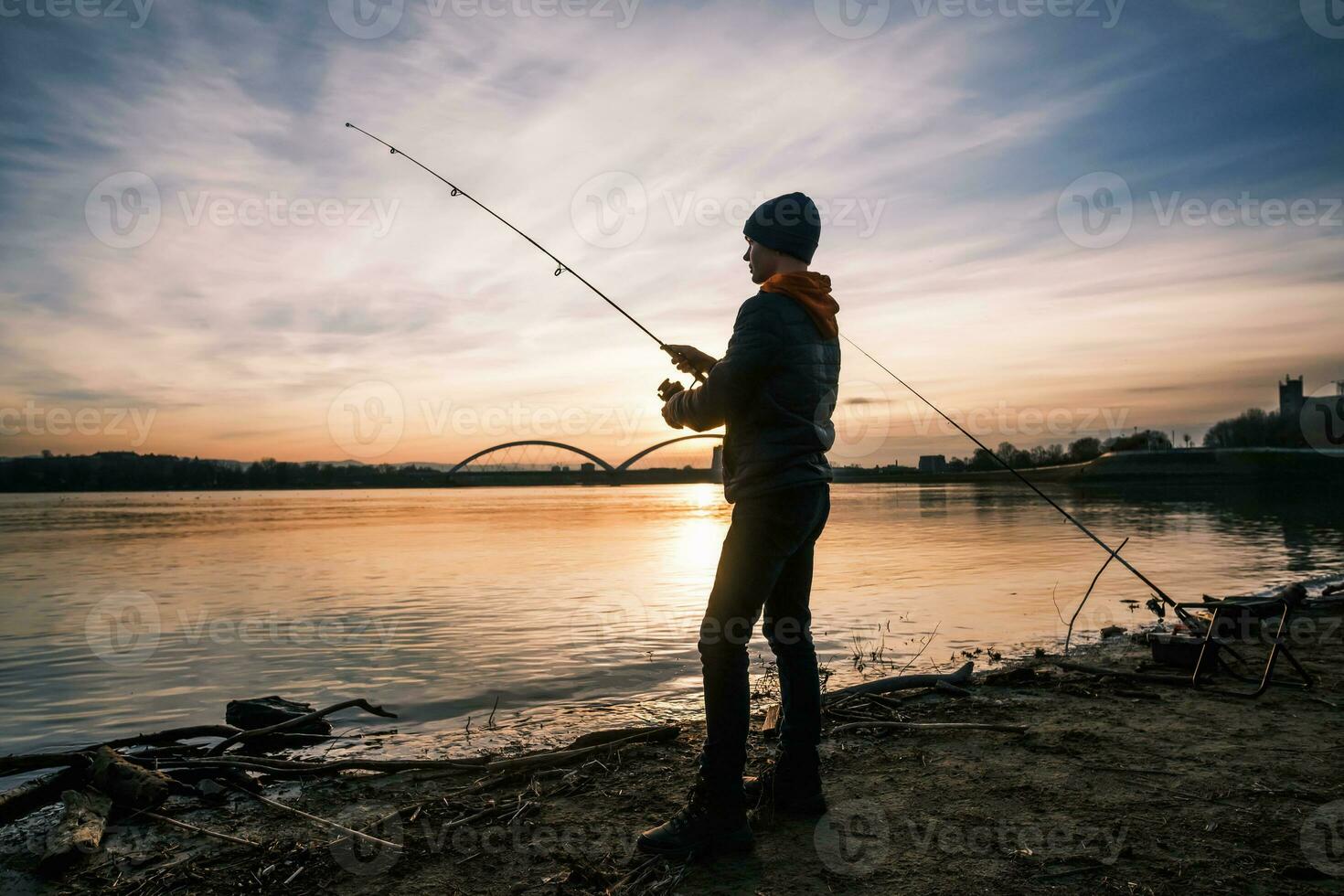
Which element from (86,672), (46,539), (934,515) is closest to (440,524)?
(46,539)

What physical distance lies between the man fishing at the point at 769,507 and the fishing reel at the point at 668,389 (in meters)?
0.40

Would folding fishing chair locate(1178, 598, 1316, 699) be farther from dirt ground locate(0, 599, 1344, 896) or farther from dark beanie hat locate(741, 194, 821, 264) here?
dark beanie hat locate(741, 194, 821, 264)

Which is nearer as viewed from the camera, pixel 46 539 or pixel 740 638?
pixel 740 638

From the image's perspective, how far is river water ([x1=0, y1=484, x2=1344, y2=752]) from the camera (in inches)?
287

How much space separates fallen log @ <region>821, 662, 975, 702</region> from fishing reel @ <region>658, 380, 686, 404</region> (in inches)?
95.1

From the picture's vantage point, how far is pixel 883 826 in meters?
3.18

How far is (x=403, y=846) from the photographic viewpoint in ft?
10.3

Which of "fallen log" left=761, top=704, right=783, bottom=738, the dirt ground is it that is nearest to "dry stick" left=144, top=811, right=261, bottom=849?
the dirt ground

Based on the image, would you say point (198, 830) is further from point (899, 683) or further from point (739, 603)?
point (899, 683)

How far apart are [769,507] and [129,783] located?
3.34 m

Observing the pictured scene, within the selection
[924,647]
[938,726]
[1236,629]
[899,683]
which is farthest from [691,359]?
[924,647]

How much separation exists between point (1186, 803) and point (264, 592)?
1580 centimetres

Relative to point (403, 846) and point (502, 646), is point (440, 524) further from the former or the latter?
point (403, 846)

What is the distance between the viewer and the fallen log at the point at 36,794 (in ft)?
12.6
